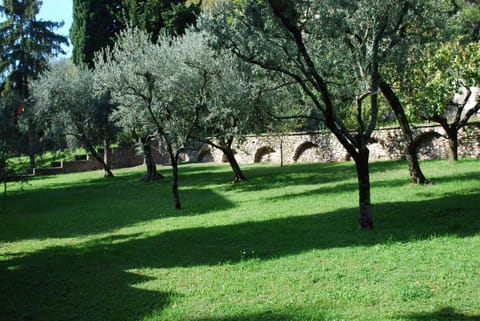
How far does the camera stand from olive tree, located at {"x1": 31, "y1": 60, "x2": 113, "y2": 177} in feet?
97.7

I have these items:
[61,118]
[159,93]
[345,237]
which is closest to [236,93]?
[159,93]

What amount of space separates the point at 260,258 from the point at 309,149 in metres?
22.6

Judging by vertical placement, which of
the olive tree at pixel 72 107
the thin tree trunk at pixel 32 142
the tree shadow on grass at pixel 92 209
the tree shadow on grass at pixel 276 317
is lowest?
the tree shadow on grass at pixel 276 317

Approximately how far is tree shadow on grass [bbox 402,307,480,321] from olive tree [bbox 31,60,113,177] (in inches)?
1066

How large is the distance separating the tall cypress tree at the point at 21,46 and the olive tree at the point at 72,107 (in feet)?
29.5

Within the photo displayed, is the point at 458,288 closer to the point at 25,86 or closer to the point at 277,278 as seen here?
the point at 277,278

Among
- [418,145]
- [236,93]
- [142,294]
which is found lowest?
[142,294]

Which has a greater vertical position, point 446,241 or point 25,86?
point 25,86

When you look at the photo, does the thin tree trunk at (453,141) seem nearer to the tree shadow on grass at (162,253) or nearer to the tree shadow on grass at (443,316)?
the tree shadow on grass at (162,253)

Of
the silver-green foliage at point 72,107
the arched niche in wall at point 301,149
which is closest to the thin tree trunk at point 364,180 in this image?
the arched niche in wall at point 301,149

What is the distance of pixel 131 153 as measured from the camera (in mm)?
42062

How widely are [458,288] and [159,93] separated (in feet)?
42.3

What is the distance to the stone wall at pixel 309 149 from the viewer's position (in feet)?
74.1

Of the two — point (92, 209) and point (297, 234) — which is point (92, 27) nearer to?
point (92, 209)
